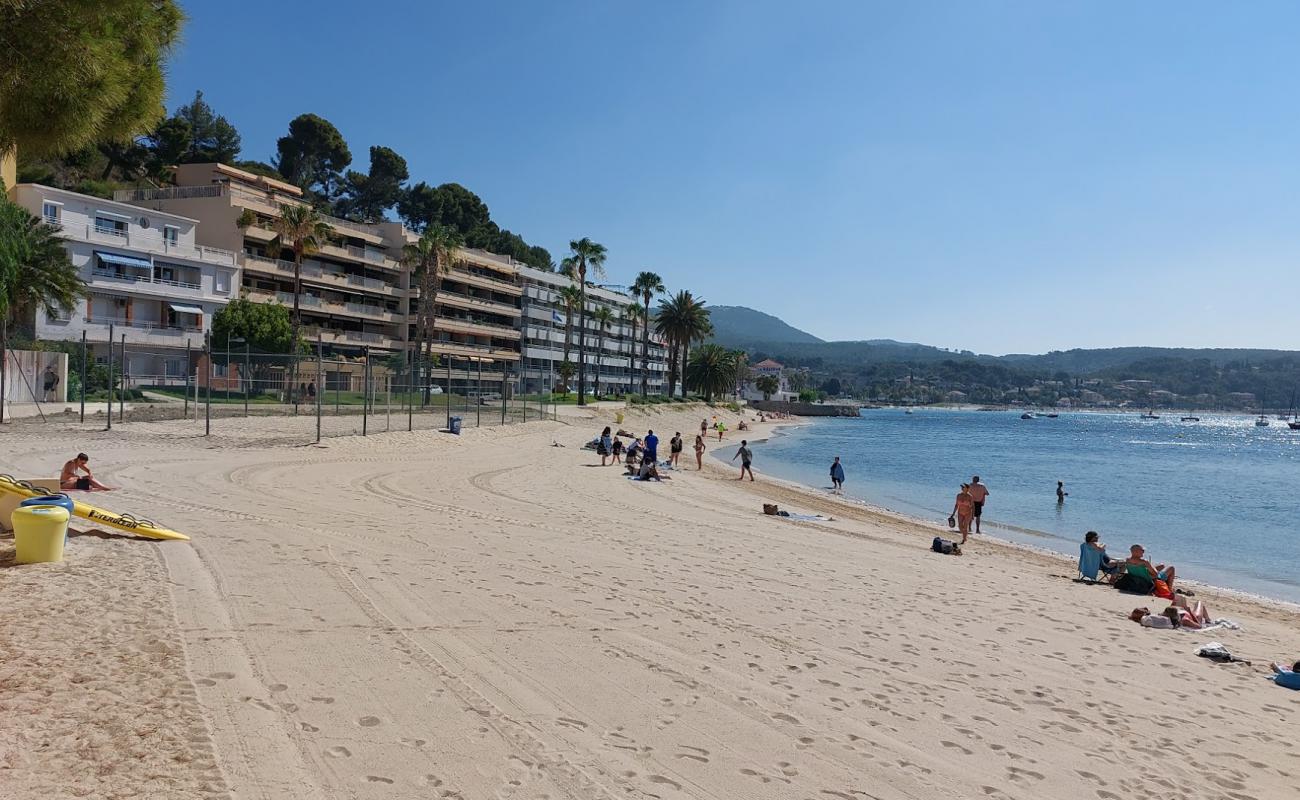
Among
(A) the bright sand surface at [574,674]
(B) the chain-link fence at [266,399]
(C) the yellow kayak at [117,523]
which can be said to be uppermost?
(B) the chain-link fence at [266,399]

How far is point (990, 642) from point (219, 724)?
7.54m

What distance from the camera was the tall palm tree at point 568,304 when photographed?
86.9m

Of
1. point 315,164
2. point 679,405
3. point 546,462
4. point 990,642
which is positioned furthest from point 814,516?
point 315,164

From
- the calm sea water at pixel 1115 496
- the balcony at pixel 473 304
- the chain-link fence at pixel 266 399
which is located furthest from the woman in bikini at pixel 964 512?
the balcony at pixel 473 304

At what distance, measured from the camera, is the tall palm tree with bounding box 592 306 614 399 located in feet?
322

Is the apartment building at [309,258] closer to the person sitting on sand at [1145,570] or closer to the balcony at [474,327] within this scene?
the balcony at [474,327]

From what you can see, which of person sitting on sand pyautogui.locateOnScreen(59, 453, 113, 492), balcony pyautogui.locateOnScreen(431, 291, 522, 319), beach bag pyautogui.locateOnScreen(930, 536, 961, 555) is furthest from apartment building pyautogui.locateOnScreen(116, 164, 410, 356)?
beach bag pyautogui.locateOnScreen(930, 536, 961, 555)

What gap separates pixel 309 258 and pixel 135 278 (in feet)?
56.4

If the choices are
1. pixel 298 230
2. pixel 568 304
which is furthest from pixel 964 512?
pixel 568 304

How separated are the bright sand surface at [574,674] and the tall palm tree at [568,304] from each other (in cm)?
7395

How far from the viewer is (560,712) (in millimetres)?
5785

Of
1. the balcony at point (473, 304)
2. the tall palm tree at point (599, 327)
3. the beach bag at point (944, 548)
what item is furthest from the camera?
the tall palm tree at point (599, 327)

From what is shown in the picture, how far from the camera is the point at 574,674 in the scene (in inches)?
260

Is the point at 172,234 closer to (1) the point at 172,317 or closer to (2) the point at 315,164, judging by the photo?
(1) the point at 172,317
